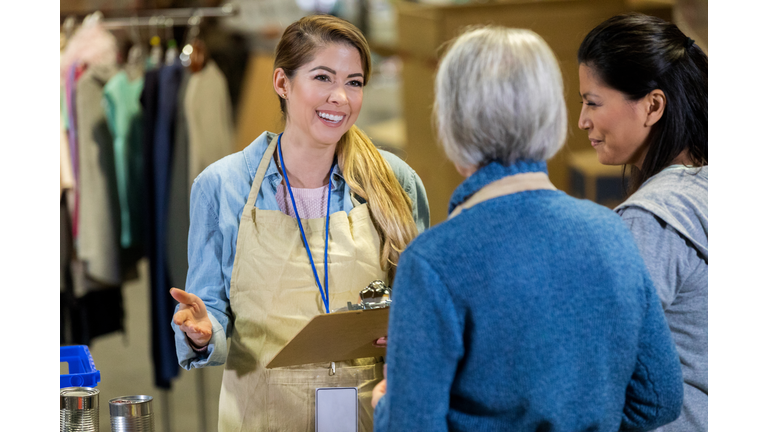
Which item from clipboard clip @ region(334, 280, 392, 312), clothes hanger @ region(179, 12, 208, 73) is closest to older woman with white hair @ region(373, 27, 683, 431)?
clipboard clip @ region(334, 280, 392, 312)

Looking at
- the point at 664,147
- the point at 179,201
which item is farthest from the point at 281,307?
the point at 179,201

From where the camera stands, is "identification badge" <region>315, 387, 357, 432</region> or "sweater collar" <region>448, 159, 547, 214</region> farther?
"identification badge" <region>315, 387, 357, 432</region>

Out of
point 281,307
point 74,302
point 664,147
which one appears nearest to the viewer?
point 664,147

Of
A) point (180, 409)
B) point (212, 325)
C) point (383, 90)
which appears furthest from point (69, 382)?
point (383, 90)

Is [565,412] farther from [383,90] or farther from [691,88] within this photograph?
[383,90]

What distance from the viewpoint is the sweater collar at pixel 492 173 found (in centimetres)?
99

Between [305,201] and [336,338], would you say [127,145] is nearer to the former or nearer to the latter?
[305,201]

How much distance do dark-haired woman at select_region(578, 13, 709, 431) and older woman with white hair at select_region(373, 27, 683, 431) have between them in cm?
38

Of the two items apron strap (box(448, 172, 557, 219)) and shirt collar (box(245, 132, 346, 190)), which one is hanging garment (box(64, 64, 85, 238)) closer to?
shirt collar (box(245, 132, 346, 190))

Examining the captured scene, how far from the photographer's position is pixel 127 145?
2.94 meters

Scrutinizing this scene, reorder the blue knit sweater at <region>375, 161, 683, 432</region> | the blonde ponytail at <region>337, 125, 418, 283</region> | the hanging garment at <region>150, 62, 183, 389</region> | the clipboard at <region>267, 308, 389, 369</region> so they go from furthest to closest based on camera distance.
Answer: the hanging garment at <region>150, 62, 183, 389</region> → the blonde ponytail at <region>337, 125, 418, 283</region> → the clipboard at <region>267, 308, 389, 369</region> → the blue knit sweater at <region>375, 161, 683, 432</region>

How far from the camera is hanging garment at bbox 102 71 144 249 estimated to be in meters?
2.89

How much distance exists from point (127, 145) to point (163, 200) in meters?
0.30

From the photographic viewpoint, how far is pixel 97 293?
9.94 ft
